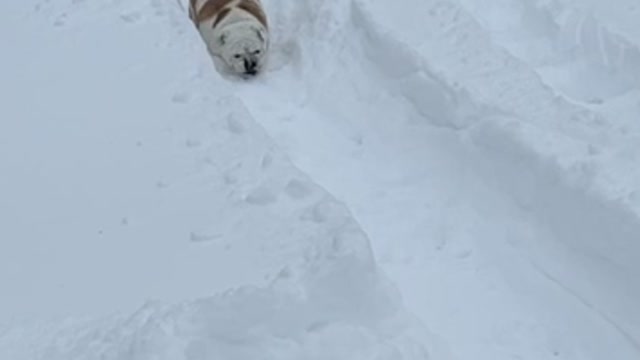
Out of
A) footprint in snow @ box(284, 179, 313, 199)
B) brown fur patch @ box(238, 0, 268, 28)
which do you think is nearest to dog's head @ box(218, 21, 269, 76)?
brown fur patch @ box(238, 0, 268, 28)

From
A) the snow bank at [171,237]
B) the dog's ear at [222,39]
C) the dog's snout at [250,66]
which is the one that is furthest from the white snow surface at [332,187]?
the dog's ear at [222,39]

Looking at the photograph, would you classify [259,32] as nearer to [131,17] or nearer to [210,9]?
[210,9]

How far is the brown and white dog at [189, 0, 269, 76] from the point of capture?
20.4 feet

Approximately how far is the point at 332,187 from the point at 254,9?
73.8 inches

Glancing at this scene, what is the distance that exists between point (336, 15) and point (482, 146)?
1876mm

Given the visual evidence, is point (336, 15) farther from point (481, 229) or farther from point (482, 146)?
point (481, 229)

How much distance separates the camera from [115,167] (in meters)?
4.57

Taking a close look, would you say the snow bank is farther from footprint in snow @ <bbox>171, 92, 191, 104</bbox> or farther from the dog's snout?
the dog's snout

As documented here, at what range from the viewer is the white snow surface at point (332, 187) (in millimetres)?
3592

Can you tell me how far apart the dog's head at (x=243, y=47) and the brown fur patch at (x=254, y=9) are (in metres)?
0.11

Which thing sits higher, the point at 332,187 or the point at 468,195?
the point at 468,195

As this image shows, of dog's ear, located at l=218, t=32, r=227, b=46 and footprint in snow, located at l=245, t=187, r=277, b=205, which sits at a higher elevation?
footprint in snow, located at l=245, t=187, r=277, b=205

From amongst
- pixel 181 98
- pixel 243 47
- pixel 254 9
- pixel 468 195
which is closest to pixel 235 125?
pixel 181 98

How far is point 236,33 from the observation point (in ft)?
20.5
